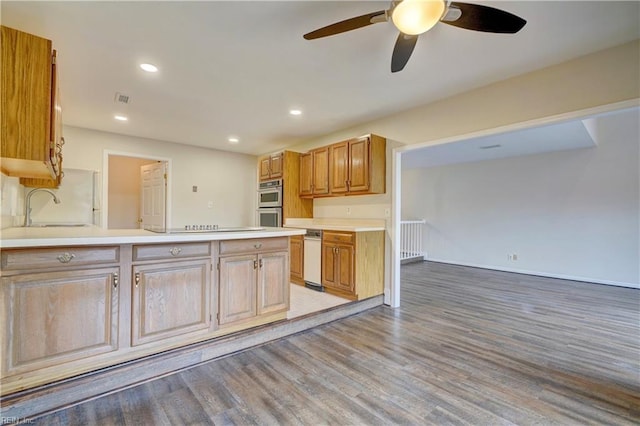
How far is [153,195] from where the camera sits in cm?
569

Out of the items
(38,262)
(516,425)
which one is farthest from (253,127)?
(516,425)

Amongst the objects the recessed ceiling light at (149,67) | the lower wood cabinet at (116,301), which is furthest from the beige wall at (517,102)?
the recessed ceiling light at (149,67)

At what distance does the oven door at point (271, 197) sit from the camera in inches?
193

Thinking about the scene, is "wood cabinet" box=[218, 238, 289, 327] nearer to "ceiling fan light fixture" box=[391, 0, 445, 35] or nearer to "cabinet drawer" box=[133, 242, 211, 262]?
"cabinet drawer" box=[133, 242, 211, 262]

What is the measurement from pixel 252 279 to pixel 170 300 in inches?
26.1

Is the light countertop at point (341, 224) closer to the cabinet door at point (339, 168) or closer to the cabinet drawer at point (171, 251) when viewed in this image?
the cabinet door at point (339, 168)

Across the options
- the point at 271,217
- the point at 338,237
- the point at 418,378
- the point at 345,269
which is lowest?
the point at 418,378

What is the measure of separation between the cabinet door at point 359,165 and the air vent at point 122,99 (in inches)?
108

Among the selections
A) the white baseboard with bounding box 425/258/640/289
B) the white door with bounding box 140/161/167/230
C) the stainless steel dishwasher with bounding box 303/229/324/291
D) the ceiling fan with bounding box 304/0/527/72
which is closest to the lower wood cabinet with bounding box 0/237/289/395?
the stainless steel dishwasher with bounding box 303/229/324/291

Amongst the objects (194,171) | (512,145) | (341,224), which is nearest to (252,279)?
(341,224)

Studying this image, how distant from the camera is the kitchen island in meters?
1.66

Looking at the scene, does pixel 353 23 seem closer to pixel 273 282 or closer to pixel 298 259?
pixel 273 282

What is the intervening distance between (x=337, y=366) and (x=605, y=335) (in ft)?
9.17

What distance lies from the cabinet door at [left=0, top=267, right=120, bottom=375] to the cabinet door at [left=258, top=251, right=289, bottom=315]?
108 cm
